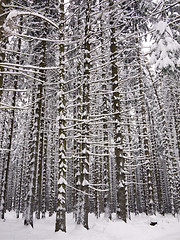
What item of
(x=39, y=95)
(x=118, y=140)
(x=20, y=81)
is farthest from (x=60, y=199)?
(x=20, y=81)

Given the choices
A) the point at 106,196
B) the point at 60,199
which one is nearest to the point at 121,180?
the point at 60,199

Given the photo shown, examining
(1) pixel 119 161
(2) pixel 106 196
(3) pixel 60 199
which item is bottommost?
(2) pixel 106 196

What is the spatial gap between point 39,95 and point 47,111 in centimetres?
829

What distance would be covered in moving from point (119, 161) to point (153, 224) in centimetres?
462

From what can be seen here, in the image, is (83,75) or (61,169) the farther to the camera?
(83,75)

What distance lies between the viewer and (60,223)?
23.6 feet

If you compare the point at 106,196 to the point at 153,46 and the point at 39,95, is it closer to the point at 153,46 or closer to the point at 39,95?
the point at 39,95

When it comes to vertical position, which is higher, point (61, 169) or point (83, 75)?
point (83, 75)

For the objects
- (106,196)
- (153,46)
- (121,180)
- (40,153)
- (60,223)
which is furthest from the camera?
(40,153)

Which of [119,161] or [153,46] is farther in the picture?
[119,161]

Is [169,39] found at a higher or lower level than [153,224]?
higher

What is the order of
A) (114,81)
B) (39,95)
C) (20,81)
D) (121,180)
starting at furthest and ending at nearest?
(20,81) < (39,95) < (114,81) < (121,180)

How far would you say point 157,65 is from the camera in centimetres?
797

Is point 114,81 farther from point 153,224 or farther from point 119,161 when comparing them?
point 153,224
